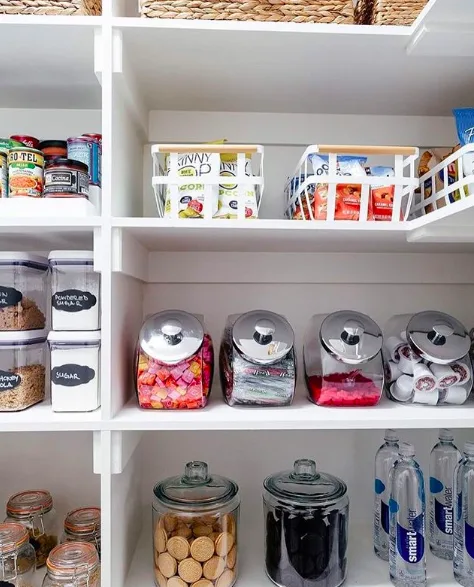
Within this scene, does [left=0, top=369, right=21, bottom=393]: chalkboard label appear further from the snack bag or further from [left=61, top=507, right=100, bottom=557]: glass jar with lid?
the snack bag

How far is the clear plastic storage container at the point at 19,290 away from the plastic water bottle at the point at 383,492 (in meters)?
0.86

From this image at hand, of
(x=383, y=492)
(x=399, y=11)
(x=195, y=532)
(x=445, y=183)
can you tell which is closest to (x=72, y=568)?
(x=195, y=532)

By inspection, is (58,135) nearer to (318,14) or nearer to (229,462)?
(318,14)

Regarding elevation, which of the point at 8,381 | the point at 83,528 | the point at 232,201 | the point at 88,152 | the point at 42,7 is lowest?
the point at 83,528

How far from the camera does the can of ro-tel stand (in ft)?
3.64

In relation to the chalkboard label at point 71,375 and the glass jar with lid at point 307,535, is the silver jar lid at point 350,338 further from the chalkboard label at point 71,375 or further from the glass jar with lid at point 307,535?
the chalkboard label at point 71,375

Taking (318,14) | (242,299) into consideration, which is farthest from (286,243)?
(318,14)

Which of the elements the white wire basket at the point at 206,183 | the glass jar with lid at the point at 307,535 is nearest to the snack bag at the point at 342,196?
the white wire basket at the point at 206,183

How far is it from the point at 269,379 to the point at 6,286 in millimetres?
578

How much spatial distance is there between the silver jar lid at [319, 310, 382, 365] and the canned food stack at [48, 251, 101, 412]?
18.8 inches

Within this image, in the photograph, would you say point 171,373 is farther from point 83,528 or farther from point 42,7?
point 42,7

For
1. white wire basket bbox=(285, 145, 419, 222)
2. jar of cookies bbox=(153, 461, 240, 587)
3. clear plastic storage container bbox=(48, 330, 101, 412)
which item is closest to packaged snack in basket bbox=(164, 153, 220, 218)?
white wire basket bbox=(285, 145, 419, 222)

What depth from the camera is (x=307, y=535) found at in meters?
1.05

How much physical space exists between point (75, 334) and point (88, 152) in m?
0.40
